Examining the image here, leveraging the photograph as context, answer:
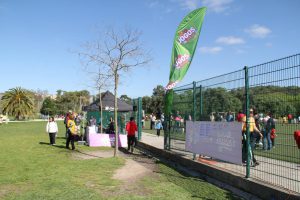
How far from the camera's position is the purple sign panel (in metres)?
8.98

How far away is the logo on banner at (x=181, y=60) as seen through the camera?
11.9 m

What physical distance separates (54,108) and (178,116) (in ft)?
371

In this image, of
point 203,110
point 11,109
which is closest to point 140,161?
point 203,110

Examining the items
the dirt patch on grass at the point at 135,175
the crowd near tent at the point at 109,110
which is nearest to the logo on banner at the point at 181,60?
the dirt patch on grass at the point at 135,175

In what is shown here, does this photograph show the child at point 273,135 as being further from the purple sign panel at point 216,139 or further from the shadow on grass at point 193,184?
the shadow on grass at point 193,184

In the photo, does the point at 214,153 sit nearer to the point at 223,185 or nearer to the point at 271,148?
the point at 223,185

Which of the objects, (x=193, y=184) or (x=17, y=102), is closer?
(x=193, y=184)

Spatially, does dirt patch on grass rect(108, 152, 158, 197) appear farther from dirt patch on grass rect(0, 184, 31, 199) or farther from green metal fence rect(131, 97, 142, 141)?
green metal fence rect(131, 97, 142, 141)

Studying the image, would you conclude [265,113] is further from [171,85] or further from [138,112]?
[138,112]

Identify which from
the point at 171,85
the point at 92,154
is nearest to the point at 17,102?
the point at 92,154

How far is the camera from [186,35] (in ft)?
39.3

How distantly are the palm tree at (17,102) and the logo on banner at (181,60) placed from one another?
7046 cm

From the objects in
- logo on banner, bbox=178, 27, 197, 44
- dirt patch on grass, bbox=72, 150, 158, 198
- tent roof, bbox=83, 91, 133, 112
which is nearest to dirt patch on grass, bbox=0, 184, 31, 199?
dirt patch on grass, bbox=72, 150, 158, 198

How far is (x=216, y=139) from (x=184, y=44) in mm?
3565
